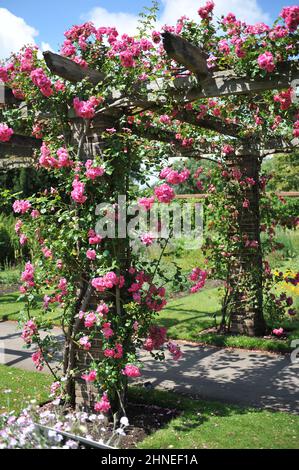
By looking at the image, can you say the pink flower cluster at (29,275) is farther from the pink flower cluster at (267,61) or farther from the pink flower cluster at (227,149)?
the pink flower cluster at (227,149)

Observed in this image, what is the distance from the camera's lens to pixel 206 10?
4.44 metres

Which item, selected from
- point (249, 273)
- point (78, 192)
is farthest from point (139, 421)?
point (249, 273)

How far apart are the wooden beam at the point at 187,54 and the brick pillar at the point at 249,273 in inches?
109

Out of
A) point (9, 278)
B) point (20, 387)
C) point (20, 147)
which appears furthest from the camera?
point (9, 278)

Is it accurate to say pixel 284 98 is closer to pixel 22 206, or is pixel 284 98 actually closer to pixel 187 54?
pixel 187 54

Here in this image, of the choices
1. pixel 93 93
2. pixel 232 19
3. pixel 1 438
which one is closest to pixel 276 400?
pixel 1 438

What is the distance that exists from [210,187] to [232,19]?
2772 millimetres

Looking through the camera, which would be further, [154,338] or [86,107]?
[154,338]

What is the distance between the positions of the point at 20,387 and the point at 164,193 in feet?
8.31

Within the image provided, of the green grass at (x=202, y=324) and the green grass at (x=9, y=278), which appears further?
the green grass at (x=9, y=278)

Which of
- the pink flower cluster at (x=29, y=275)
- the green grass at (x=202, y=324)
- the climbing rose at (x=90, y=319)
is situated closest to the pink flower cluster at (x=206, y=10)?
the pink flower cluster at (x=29, y=275)

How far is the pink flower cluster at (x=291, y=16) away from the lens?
3.89m

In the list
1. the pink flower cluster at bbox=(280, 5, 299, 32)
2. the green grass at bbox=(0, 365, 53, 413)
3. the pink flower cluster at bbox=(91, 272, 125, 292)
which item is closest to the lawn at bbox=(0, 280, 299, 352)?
the green grass at bbox=(0, 365, 53, 413)

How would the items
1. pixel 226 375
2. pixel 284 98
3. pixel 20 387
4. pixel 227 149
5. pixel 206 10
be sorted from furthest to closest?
pixel 227 149 < pixel 226 375 < pixel 20 387 < pixel 284 98 < pixel 206 10
